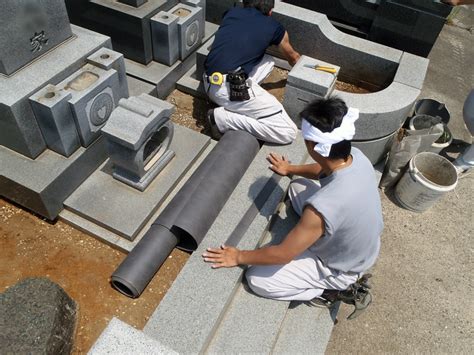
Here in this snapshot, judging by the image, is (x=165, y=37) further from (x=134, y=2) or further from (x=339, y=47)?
(x=339, y=47)

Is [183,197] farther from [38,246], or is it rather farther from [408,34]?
[408,34]

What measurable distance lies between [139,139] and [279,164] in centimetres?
184

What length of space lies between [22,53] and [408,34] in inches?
257

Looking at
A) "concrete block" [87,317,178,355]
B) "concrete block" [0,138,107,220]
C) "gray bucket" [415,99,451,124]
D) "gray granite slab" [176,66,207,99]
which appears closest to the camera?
"concrete block" [87,317,178,355]

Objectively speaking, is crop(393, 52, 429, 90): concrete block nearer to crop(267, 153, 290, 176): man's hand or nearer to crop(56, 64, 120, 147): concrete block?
crop(267, 153, 290, 176): man's hand

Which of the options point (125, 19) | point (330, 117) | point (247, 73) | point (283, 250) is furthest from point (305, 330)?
point (125, 19)

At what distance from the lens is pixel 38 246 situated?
462 centimetres

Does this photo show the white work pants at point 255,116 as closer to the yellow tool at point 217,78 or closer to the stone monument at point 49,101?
the yellow tool at point 217,78

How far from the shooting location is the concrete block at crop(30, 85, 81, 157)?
4.30m

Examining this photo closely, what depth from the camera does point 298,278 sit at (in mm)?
4012

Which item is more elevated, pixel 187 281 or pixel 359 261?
pixel 359 261

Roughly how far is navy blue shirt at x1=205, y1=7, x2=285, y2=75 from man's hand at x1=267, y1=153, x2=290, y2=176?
4.91 feet

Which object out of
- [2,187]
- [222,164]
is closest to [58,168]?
[2,187]

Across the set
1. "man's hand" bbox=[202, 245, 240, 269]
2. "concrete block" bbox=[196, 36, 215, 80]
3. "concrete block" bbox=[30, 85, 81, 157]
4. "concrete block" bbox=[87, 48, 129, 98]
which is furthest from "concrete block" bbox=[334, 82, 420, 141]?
"concrete block" bbox=[30, 85, 81, 157]
